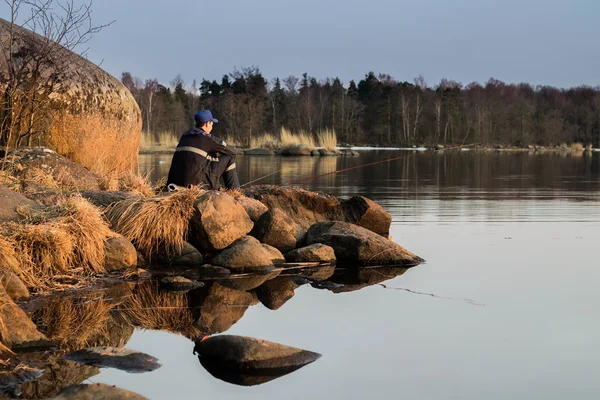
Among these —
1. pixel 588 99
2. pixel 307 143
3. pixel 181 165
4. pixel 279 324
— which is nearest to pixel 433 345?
pixel 279 324

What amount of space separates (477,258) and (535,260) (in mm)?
688

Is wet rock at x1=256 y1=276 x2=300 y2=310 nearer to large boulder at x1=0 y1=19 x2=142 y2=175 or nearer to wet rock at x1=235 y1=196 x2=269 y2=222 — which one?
wet rock at x1=235 y1=196 x2=269 y2=222

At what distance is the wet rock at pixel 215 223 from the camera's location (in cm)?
974

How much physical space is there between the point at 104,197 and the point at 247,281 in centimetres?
254

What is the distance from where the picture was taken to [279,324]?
727cm

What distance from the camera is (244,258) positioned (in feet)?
31.4

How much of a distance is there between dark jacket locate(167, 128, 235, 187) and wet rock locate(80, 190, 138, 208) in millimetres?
1030

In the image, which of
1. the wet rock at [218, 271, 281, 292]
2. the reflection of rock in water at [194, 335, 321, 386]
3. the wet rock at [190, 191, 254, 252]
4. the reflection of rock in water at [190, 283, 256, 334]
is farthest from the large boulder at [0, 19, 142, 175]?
the reflection of rock in water at [194, 335, 321, 386]

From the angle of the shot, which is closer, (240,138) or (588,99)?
(240,138)

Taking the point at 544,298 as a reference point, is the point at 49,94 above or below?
above

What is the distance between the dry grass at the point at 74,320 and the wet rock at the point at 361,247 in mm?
3286

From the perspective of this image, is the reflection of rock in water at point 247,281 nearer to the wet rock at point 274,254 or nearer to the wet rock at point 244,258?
the wet rock at point 244,258

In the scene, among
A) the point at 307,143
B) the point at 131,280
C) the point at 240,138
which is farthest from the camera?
the point at 240,138

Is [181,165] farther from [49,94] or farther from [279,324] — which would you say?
[279,324]
